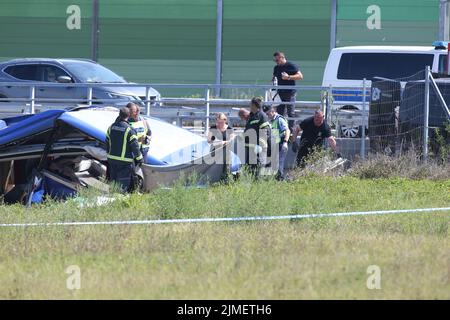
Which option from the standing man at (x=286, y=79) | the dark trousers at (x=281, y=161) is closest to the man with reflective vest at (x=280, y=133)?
the dark trousers at (x=281, y=161)

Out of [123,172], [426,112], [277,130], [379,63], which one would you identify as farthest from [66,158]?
[379,63]

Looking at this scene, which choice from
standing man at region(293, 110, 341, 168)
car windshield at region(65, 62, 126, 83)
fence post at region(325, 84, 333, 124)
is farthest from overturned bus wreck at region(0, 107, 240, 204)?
car windshield at region(65, 62, 126, 83)

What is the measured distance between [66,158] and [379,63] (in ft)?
30.7

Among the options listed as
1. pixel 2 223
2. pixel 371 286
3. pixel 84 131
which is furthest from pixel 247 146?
pixel 371 286

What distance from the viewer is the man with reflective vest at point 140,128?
15086 millimetres

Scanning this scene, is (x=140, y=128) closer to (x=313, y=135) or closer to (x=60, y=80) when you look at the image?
(x=313, y=135)

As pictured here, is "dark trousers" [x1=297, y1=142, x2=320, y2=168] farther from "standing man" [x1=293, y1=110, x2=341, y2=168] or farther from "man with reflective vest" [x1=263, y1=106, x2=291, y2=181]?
"man with reflective vest" [x1=263, y1=106, x2=291, y2=181]

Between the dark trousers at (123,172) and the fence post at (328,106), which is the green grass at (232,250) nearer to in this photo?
the dark trousers at (123,172)

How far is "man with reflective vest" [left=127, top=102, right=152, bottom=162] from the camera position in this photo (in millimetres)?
15086

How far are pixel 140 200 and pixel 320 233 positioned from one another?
3.39 meters

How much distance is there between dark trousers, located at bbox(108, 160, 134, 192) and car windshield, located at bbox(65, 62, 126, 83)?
7712 millimetres

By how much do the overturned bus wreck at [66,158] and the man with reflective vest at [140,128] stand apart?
0.46 ft
